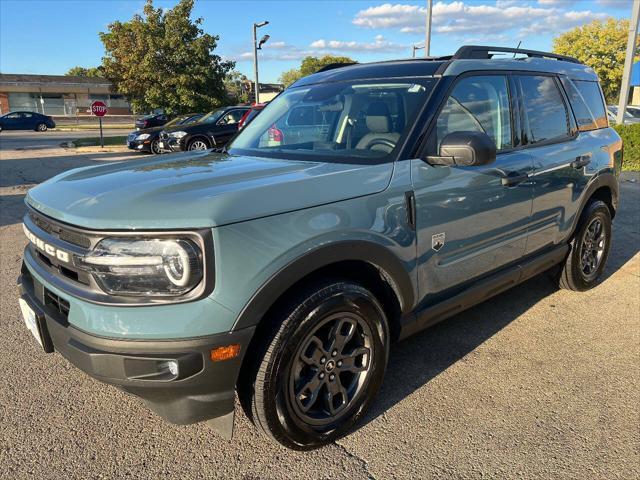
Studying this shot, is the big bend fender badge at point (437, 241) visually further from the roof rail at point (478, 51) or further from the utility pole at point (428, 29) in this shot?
the utility pole at point (428, 29)

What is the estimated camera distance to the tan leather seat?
9.26 feet

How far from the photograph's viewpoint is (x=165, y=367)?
2.01 m

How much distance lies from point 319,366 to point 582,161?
9.36 ft

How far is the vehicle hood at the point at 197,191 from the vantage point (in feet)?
6.57

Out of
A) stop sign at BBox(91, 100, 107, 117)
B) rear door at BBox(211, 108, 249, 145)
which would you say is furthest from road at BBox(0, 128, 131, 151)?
rear door at BBox(211, 108, 249, 145)

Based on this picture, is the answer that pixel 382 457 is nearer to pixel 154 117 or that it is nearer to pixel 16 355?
pixel 16 355

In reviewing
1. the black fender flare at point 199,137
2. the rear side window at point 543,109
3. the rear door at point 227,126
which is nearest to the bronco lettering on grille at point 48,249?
the rear side window at point 543,109

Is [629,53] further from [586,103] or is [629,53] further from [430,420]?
[430,420]

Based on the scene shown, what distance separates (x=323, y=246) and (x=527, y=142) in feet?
6.66

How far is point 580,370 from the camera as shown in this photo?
3.24 meters

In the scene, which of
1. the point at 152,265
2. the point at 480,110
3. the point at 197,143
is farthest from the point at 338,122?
the point at 197,143

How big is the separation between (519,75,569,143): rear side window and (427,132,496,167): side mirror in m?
1.10

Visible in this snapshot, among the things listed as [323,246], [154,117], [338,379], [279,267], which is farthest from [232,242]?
[154,117]

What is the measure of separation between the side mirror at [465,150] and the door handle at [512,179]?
0.52m
